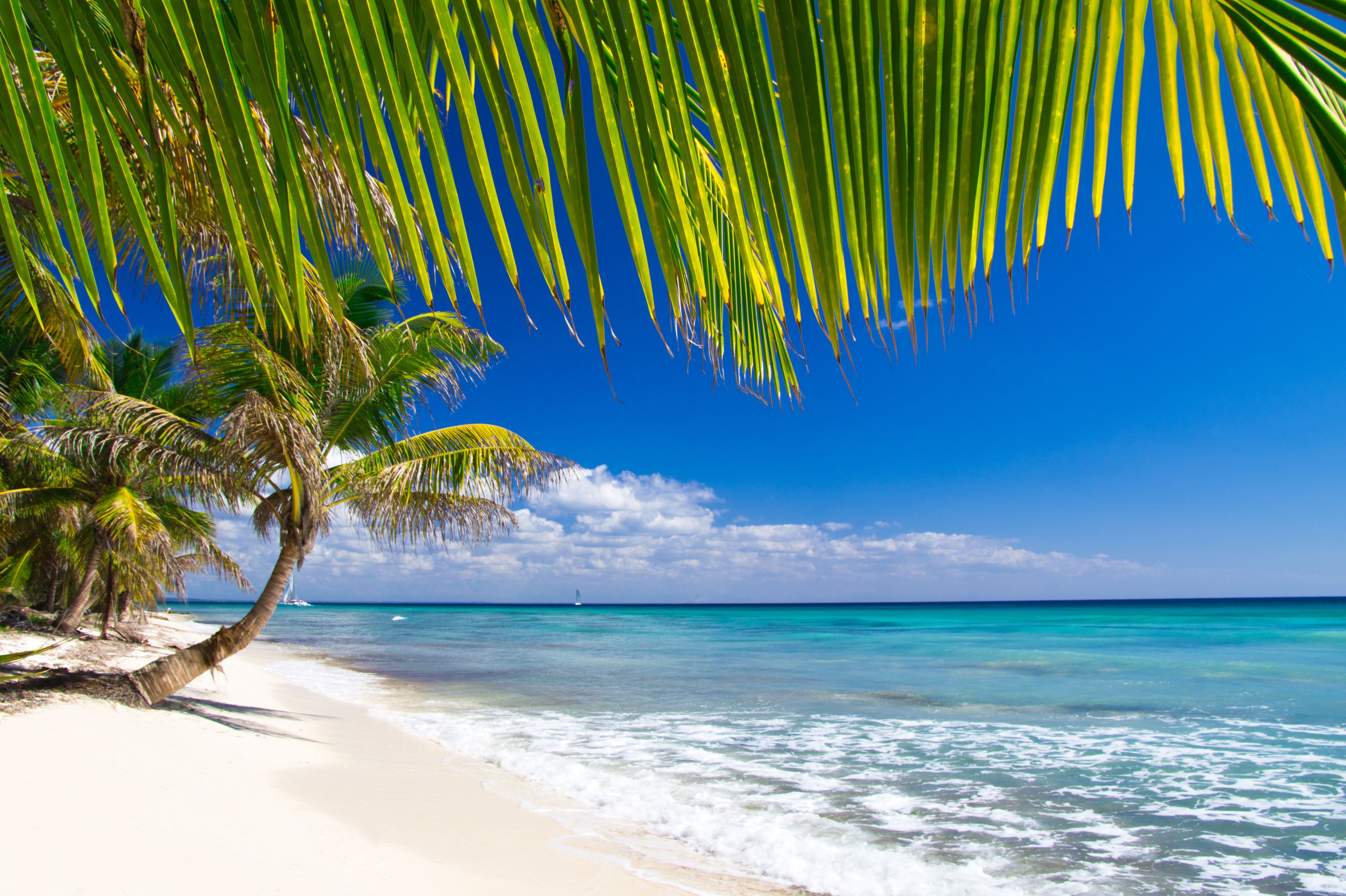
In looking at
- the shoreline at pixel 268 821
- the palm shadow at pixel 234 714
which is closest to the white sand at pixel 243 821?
the shoreline at pixel 268 821

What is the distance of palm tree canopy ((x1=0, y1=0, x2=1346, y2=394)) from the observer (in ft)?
1.41

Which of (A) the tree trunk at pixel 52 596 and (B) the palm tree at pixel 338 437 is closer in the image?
(B) the palm tree at pixel 338 437

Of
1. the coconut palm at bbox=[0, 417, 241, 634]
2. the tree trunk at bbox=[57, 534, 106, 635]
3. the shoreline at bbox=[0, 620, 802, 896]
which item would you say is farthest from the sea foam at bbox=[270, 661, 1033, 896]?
the tree trunk at bbox=[57, 534, 106, 635]

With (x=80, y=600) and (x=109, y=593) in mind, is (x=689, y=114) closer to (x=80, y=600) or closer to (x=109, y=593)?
(x=109, y=593)

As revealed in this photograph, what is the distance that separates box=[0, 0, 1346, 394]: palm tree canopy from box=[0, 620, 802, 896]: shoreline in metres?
4.06

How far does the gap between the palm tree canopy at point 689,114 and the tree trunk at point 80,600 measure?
16.1 meters

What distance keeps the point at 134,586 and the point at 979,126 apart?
14.0 metres

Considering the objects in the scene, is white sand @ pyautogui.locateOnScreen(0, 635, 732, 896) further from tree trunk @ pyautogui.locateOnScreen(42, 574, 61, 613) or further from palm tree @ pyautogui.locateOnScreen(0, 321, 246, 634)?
tree trunk @ pyautogui.locateOnScreen(42, 574, 61, 613)

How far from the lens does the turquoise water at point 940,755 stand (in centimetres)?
488

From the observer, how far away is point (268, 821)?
4.36 meters

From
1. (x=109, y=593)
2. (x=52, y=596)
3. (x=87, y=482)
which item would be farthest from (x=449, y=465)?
(x=52, y=596)

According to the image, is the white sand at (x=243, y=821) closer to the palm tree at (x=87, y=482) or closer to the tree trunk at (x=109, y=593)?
the palm tree at (x=87, y=482)

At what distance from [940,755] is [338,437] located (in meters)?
7.59

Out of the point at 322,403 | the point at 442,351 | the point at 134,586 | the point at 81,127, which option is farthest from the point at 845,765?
the point at 134,586
